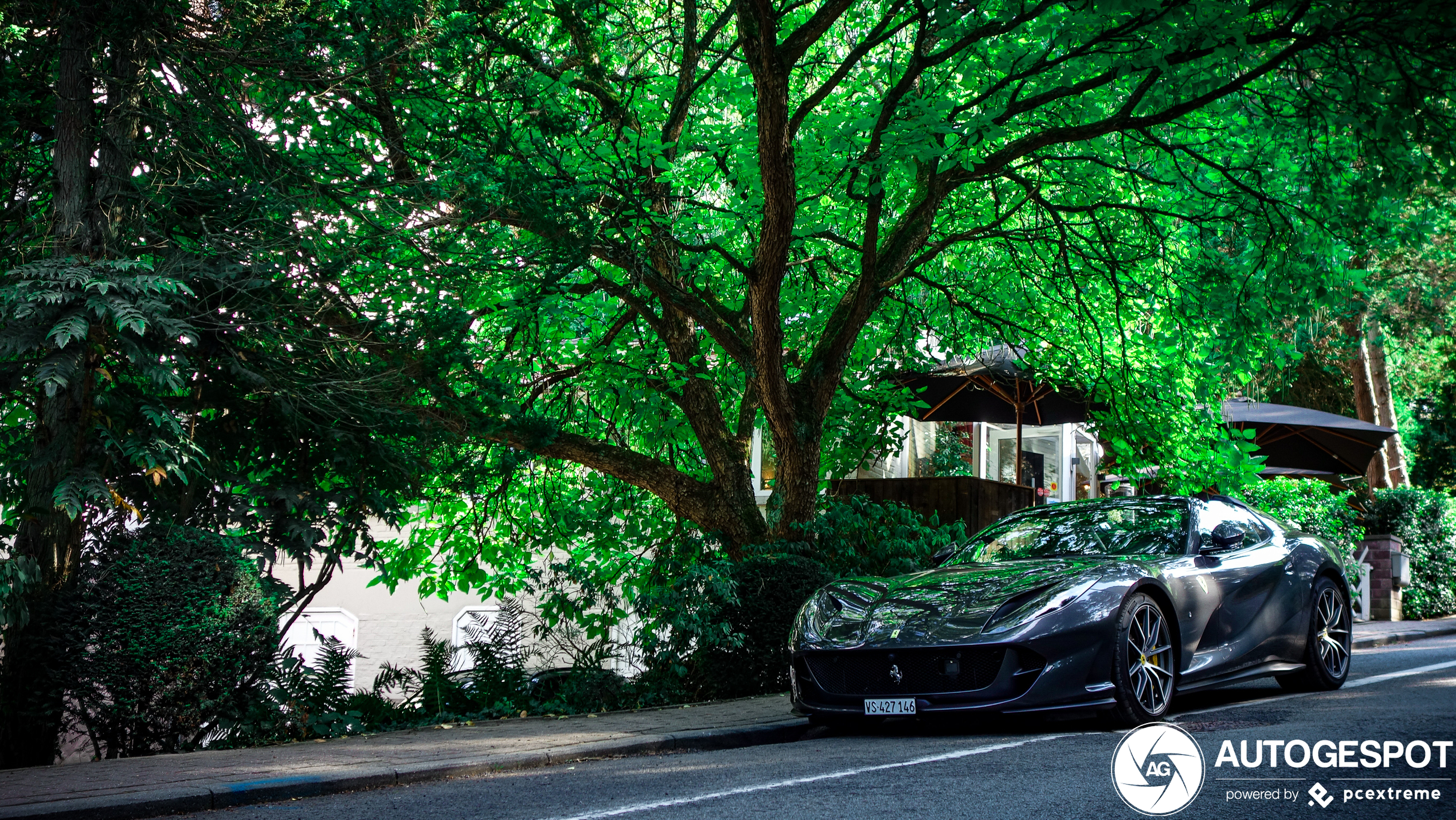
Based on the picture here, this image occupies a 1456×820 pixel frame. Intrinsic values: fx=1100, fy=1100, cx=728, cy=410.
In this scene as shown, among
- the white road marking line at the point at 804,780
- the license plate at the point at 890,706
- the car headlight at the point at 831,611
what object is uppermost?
the car headlight at the point at 831,611

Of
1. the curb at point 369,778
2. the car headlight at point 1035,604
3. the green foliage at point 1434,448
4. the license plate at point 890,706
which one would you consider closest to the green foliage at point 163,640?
the curb at point 369,778

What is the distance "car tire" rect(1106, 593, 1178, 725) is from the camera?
6.36m

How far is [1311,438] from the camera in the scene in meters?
18.8

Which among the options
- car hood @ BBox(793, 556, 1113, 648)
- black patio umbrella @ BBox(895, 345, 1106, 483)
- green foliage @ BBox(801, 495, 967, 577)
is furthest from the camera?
black patio umbrella @ BBox(895, 345, 1106, 483)

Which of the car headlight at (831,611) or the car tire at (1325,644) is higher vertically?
the car headlight at (831,611)

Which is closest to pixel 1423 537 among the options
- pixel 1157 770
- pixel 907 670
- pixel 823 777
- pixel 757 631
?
pixel 757 631

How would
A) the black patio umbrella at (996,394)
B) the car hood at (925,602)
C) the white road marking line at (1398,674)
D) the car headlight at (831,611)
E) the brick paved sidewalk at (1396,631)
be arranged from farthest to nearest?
the black patio umbrella at (996,394) → the brick paved sidewalk at (1396,631) → the white road marking line at (1398,674) → the car headlight at (831,611) → the car hood at (925,602)

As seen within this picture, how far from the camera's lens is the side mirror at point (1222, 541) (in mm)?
7340

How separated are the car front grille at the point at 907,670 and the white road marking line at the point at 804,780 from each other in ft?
1.35

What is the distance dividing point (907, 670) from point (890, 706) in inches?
9.5

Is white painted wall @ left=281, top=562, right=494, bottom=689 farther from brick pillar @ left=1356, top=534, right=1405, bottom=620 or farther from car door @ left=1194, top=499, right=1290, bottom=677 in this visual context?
brick pillar @ left=1356, top=534, right=1405, bottom=620

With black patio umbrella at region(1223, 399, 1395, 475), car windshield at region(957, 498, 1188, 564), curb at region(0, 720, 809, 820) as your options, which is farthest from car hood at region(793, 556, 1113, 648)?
black patio umbrella at region(1223, 399, 1395, 475)

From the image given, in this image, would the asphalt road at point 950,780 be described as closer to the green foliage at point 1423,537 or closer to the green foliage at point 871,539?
the green foliage at point 871,539

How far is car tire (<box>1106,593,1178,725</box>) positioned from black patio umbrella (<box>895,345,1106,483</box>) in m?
7.50
